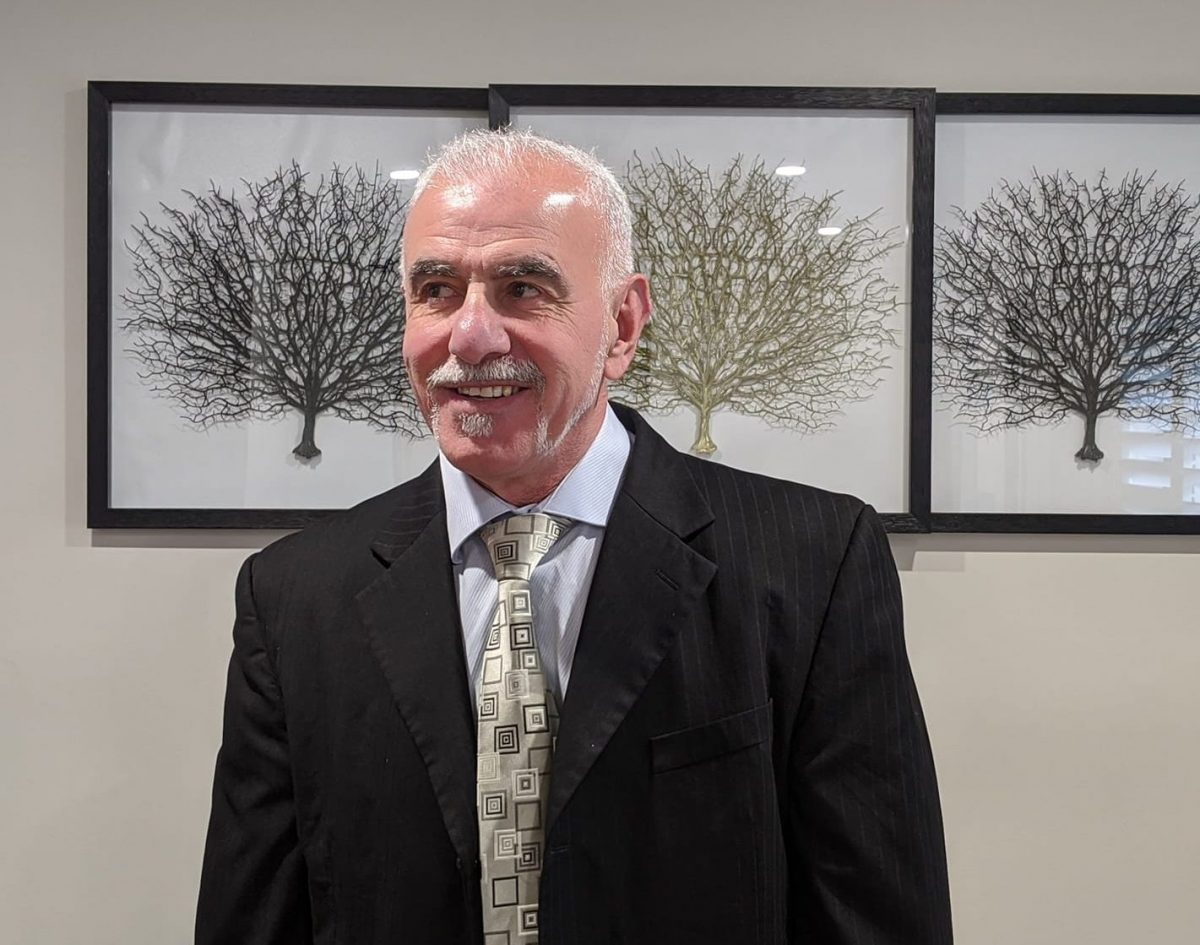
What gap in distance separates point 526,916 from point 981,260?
1279 mm

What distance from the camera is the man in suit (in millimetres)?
934

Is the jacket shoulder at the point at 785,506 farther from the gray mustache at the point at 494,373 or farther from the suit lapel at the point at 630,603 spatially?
the gray mustache at the point at 494,373

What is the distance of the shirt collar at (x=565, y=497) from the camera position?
1017 millimetres

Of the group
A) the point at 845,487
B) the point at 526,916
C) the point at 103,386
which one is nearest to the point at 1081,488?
the point at 845,487

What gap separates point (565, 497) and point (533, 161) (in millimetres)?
301

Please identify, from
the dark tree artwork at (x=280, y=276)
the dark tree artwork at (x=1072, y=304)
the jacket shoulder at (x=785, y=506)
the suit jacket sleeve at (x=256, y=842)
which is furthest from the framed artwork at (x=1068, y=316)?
the suit jacket sleeve at (x=256, y=842)

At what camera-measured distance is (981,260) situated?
1760 millimetres

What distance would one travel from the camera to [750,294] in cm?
175

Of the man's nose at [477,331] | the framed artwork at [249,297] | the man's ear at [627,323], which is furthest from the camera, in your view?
the framed artwork at [249,297]

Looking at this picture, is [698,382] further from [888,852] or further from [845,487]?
[888,852]

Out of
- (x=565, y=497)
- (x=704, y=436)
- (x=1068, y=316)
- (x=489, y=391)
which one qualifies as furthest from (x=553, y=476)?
(x=1068, y=316)

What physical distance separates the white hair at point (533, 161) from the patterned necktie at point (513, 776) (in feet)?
1.09

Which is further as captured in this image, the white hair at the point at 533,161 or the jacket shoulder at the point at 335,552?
the jacket shoulder at the point at 335,552

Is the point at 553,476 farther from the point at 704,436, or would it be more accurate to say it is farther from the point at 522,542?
the point at 704,436
